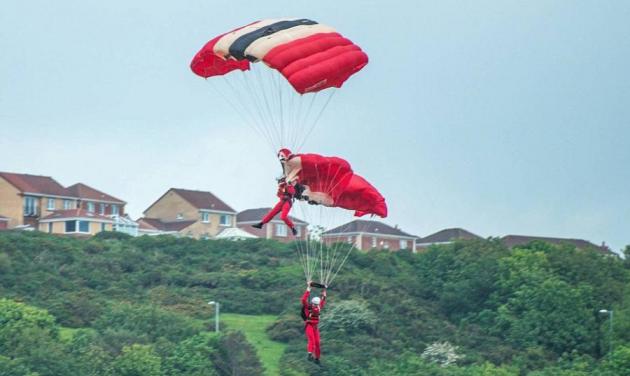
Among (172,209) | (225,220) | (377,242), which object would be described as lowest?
(377,242)

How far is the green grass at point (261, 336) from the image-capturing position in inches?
2634

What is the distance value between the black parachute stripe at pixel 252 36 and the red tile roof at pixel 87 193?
263 feet

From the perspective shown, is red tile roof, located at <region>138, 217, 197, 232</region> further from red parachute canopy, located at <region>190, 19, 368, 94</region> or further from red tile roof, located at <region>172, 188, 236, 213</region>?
red parachute canopy, located at <region>190, 19, 368, 94</region>

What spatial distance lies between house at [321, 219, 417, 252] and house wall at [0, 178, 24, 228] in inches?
1030

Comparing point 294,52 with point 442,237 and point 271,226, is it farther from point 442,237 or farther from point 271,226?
point 442,237

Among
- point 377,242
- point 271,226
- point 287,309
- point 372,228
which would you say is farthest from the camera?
point 372,228

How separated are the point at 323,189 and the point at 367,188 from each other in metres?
1.29

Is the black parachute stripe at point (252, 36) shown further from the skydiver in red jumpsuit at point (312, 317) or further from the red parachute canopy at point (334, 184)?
the skydiver in red jumpsuit at point (312, 317)

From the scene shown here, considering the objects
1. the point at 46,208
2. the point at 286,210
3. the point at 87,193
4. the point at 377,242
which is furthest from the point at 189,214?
the point at 286,210

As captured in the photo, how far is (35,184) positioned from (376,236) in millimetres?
30604

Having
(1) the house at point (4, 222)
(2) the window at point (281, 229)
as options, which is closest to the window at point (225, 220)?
(2) the window at point (281, 229)

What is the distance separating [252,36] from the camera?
36219mm

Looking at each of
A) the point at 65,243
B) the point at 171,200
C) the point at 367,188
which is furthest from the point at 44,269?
the point at 367,188

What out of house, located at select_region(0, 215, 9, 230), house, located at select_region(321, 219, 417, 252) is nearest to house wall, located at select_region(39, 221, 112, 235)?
house, located at select_region(0, 215, 9, 230)
